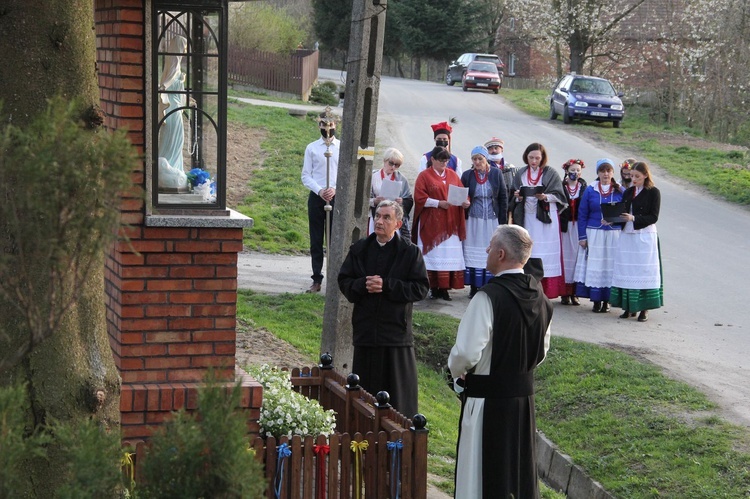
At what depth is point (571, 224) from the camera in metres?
13.4

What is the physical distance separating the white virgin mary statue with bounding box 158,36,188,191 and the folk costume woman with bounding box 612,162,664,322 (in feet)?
25.0

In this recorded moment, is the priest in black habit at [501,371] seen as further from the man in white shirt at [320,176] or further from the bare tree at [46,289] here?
the man in white shirt at [320,176]

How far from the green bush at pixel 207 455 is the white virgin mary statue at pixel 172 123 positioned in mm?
3219

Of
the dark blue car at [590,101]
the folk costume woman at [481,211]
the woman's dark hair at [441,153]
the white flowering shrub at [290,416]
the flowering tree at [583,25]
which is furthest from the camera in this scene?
the flowering tree at [583,25]

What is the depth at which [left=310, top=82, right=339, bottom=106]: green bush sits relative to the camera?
3747cm

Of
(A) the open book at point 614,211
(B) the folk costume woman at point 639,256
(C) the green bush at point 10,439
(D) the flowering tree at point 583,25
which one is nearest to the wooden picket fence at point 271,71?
(D) the flowering tree at point 583,25

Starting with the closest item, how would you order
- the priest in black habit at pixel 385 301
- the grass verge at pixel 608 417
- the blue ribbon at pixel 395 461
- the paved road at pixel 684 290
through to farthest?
the blue ribbon at pixel 395 461, the priest in black habit at pixel 385 301, the grass verge at pixel 608 417, the paved road at pixel 684 290

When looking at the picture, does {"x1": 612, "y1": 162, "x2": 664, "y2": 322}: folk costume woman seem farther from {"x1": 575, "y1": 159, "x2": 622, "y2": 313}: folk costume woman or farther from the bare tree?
the bare tree

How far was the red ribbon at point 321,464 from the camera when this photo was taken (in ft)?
19.0

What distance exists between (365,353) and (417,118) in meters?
27.0

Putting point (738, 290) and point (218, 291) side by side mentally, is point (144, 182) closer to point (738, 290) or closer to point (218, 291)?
point (218, 291)

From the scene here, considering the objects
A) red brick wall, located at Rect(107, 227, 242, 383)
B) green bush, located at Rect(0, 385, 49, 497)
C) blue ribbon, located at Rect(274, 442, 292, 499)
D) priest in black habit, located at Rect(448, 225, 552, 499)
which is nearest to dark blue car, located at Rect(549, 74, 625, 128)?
priest in black habit, located at Rect(448, 225, 552, 499)

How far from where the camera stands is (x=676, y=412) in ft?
29.5

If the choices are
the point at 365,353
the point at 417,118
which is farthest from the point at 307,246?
the point at 417,118
